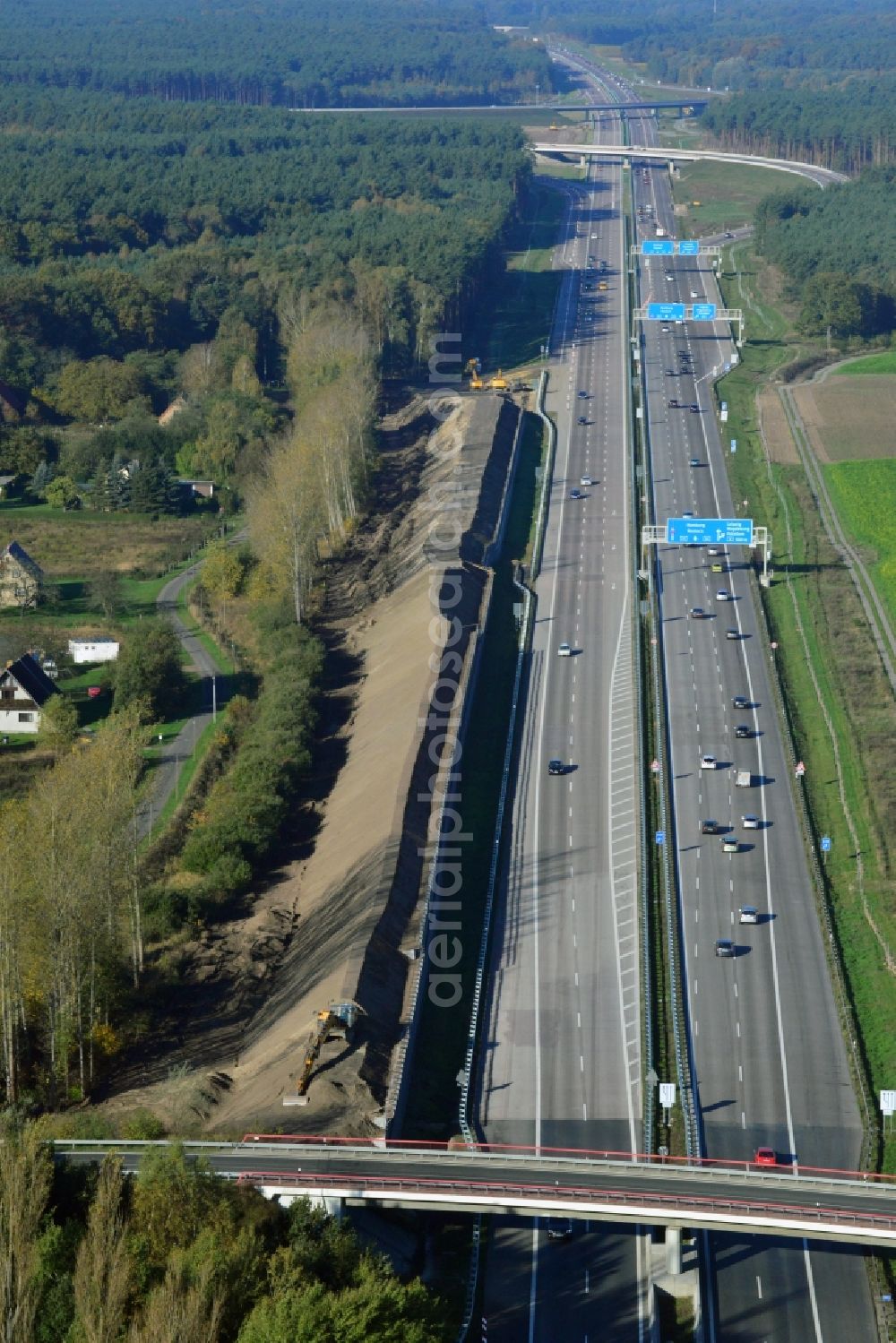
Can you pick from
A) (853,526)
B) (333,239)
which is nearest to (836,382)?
(853,526)

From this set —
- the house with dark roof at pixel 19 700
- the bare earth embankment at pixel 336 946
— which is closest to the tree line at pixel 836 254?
the bare earth embankment at pixel 336 946

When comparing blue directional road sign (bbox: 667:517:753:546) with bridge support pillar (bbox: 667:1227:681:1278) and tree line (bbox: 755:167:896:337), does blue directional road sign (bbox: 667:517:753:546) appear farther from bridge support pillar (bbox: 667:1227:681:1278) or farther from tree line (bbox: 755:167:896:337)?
tree line (bbox: 755:167:896:337)

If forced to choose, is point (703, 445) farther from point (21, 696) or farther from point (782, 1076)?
point (782, 1076)

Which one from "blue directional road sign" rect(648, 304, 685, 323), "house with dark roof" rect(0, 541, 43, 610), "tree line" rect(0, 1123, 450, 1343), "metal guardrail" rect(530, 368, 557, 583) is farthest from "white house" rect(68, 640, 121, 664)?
"blue directional road sign" rect(648, 304, 685, 323)

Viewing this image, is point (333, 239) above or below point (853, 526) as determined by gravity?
above

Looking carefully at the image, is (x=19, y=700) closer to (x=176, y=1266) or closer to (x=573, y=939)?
(x=573, y=939)
